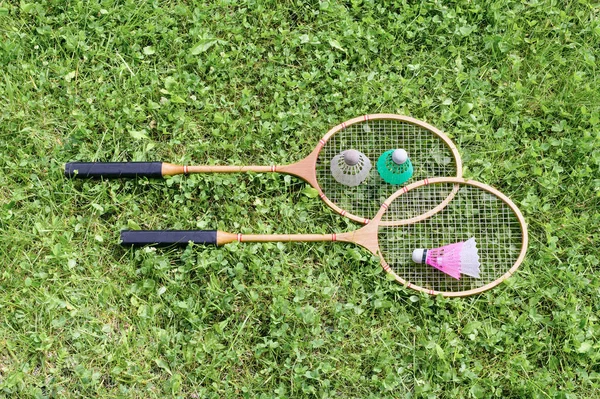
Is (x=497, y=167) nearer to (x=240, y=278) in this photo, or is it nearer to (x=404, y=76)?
(x=404, y=76)

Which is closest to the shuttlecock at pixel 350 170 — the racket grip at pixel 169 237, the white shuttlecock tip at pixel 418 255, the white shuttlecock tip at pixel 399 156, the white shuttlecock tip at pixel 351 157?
the white shuttlecock tip at pixel 351 157

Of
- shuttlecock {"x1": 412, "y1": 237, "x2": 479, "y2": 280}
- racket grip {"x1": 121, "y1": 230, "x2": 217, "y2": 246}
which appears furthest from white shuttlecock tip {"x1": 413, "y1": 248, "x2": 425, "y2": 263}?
racket grip {"x1": 121, "y1": 230, "x2": 217, "y2": 246}

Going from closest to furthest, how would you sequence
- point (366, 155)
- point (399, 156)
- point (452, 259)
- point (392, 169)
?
point (399, 156) → point (452, 259) → point (392, 169) → point (366, 155)

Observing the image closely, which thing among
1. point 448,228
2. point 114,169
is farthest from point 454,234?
point 114,169

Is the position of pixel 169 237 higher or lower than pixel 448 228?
lower

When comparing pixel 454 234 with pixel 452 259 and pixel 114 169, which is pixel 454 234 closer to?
pixel 452 259

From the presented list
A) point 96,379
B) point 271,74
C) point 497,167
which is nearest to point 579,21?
point 497,167

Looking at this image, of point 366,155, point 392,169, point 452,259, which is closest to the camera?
point 452,259
